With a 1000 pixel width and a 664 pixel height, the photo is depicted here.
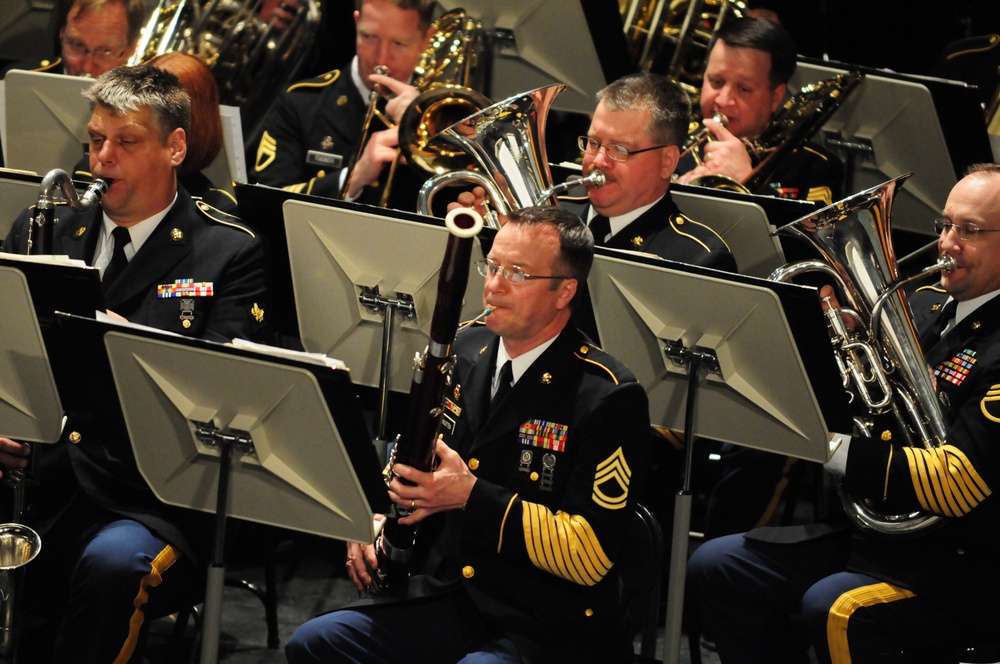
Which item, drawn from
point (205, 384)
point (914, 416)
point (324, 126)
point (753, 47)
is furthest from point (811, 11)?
point (205, 384)

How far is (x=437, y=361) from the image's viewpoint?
3096mm

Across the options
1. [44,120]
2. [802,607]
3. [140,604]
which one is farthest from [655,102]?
[140,604]

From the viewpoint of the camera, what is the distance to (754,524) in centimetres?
456

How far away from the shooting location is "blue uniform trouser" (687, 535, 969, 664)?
3572 millimetres

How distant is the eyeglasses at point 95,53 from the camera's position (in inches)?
206

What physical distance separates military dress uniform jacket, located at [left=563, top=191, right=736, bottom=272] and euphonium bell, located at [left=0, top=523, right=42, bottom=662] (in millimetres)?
1921

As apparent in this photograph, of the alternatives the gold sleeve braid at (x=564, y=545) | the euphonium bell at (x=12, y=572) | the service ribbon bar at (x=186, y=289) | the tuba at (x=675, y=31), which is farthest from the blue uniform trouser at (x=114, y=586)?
the tuba at (x=675, y=31)

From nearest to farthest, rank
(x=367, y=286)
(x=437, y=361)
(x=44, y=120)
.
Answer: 1. (x=437, y=361)
2. (x=367, y=286)
3. (x=44, y=120)

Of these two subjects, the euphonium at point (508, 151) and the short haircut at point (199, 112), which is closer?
the euphonium at point (508, 151)

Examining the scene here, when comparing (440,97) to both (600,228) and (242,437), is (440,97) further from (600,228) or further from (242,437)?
(242,437)

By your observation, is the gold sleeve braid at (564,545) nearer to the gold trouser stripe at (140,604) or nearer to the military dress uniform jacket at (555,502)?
the military dress uniform jacket at (555,502)

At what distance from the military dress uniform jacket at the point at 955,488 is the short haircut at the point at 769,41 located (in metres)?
1.64

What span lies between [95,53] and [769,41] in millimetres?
2541

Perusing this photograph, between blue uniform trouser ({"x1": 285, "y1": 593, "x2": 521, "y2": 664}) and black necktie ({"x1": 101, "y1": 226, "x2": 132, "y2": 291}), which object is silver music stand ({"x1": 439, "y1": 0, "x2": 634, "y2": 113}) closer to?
black necktie ({"x1": 101, "y1": 226, "x2": 132, "y2": 291})
